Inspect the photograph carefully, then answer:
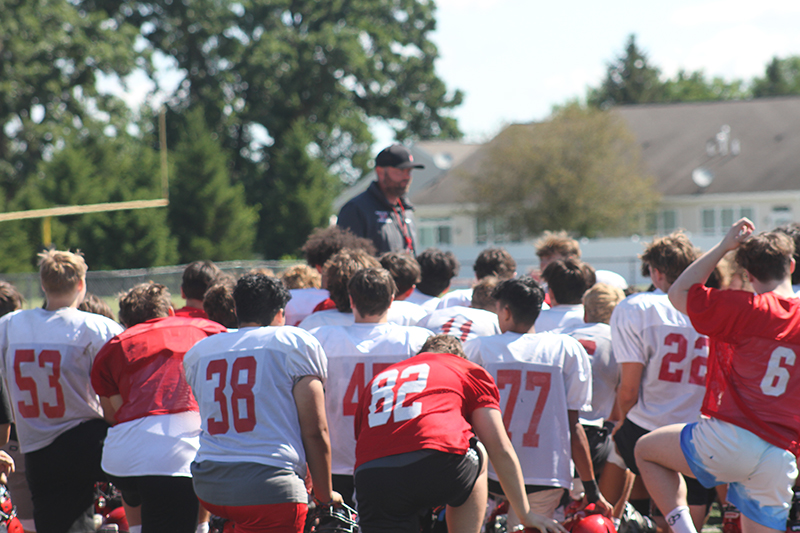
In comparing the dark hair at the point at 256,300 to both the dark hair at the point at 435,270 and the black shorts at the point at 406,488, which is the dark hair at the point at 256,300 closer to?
the black shorts at the point at 406,488

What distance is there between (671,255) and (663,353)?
60cm

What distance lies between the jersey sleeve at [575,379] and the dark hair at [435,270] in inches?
80.5

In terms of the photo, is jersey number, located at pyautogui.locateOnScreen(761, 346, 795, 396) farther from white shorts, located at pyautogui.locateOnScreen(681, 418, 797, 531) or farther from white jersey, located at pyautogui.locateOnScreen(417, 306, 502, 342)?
white jersey, located at pyautogui.locateOnScreen(417, 306, 502, 342)

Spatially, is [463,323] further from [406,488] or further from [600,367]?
[406,488]

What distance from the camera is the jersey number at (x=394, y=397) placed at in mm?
3607

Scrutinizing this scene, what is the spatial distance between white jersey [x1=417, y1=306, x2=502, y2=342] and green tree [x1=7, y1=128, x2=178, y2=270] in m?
33.0

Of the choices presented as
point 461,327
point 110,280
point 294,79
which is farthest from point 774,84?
point 461,327

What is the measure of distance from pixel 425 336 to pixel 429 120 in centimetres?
4509

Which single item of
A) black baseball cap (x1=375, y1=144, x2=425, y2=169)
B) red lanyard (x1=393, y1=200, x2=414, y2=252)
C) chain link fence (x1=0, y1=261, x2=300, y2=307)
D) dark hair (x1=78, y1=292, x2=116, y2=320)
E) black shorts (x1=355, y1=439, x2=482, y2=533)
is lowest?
chain link fence (x1=0, y1=261, x2=300, y2=307)

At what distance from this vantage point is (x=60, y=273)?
4.77 meters

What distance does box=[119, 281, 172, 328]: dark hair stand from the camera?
4730mm

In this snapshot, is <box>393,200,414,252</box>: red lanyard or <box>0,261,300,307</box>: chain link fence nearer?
<box>393,200,414,252</box>: red lanyard

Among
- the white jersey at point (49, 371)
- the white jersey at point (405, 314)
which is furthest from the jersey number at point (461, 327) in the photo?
the white jersey at point (49, 371)

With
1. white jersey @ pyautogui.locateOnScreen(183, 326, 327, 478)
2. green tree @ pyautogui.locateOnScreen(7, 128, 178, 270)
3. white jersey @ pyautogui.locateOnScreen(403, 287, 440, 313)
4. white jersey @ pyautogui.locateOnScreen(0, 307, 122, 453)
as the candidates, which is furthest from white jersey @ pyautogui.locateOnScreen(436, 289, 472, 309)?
green tree @ pyautogui.locateOnScreen(7, 128, 178, 270)
